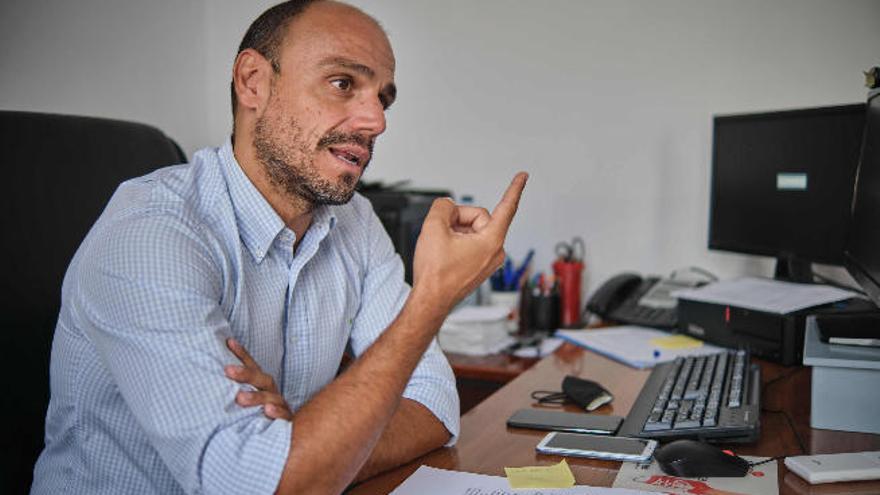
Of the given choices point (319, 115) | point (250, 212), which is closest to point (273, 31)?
point (319, 115)

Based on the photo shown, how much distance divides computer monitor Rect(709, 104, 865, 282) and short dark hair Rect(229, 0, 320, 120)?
45.9 inches

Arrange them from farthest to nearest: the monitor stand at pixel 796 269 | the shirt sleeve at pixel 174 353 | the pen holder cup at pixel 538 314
Answer: the pen holder cup at pixel 538 314 → the monitor stand at pixel 796 269 → the shirt sleeve at pixel 174 353

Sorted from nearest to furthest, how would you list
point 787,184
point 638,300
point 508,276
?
point 787,184
point 638,300
point 508,276

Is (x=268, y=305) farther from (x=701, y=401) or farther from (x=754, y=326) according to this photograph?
(x=754, y=326)

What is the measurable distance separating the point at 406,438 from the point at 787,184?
3.95ft

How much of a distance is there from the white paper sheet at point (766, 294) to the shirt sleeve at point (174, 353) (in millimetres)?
1054

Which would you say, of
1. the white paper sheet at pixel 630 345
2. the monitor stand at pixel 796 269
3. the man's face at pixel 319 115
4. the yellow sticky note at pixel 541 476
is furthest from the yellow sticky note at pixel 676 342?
the man's face at pixel 319 115

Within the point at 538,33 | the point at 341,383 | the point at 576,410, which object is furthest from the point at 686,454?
the point at 538,33

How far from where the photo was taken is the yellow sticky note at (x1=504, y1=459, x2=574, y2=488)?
3.00 feet

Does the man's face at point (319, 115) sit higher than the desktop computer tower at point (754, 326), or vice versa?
the man's face at point (319, 115)

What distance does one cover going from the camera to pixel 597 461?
995 mm

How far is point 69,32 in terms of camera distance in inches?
74.4

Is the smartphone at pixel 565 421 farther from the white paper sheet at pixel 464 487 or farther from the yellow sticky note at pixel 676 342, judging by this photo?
the yellow sticky note at pixel 676 342

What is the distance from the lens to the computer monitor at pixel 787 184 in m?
1.63
